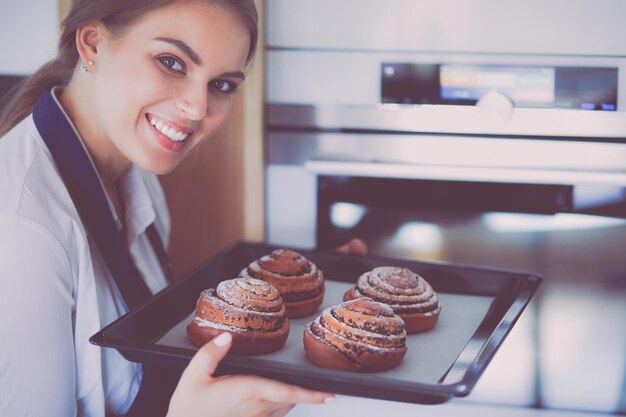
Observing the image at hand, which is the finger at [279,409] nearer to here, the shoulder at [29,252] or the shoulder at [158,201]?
the shoulder at [29,252]

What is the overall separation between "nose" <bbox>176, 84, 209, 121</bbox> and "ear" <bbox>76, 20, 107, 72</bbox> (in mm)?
166

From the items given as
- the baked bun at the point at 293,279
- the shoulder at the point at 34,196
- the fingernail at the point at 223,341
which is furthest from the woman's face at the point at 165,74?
the fingernail at the point at 223,341

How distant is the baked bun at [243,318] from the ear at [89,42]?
41 centimetres

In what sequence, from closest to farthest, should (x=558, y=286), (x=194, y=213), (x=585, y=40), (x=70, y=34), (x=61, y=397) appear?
→ (x=61, y=397) → (x=70, y=34) → (x=585, y=40) → (x=558, y=286) → (x=194, y=213)

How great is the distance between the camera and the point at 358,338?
1021 mm

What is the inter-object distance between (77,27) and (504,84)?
0.77 m

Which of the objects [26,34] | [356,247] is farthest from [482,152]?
[26,34]

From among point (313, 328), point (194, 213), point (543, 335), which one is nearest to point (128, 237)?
point (194, 213)

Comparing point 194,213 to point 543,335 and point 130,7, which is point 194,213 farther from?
point 543,335

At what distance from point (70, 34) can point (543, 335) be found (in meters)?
1.06

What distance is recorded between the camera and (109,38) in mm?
1126

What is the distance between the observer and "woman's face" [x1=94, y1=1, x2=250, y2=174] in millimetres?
1072

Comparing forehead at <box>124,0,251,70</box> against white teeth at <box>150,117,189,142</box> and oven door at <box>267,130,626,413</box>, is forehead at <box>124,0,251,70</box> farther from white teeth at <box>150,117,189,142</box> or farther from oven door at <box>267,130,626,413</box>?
oven door at <box>267,130,626,413</box>

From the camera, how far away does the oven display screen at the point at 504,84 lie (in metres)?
1.37
